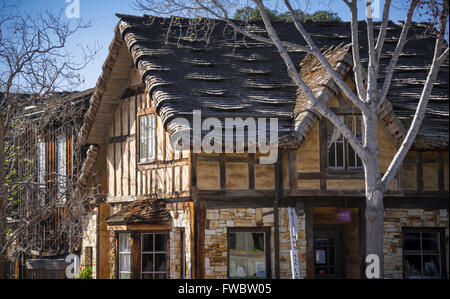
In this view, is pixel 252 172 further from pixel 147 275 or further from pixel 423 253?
pixel 423 253

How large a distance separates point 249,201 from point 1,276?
19.0ft

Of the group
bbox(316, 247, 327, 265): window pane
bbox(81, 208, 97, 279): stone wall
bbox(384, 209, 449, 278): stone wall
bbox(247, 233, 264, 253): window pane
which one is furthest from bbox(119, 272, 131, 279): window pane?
bbox(384, 209, 449, 278): stone wall

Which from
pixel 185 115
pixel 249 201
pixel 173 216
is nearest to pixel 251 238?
pixel 249 201

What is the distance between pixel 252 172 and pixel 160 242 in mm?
3158

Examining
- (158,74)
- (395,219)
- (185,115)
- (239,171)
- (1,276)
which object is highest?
(158,74)

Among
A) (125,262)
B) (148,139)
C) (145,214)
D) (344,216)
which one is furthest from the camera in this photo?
(148,139)

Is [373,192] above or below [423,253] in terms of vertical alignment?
above

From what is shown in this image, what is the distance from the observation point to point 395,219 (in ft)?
59.3

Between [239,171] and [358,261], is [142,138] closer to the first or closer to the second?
[239,171]

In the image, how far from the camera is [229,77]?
62.3 feet

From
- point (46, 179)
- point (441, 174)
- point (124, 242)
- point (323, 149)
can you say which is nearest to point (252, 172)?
point (323, 149)

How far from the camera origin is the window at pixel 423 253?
18.2 metres

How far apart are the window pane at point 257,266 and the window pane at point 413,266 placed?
3.61m

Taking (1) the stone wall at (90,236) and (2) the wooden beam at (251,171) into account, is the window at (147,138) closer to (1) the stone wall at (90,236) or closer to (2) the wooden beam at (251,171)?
(2) the wooden beam at (251,171)
